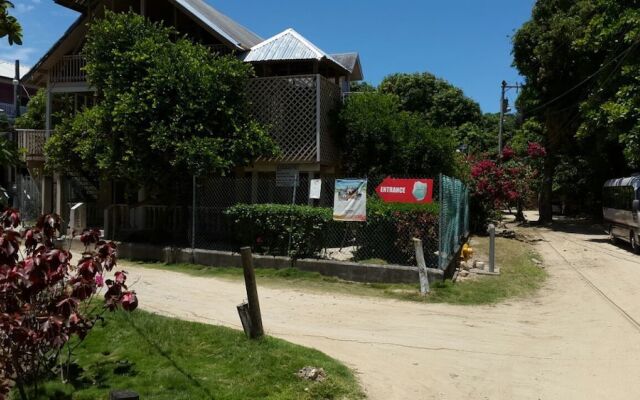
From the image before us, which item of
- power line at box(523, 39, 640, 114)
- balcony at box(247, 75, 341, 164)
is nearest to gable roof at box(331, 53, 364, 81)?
balcony at box(247, 75, 341, 164)

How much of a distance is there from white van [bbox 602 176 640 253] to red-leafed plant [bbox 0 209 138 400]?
16.5 m

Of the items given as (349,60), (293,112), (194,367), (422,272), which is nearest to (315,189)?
(422,272)

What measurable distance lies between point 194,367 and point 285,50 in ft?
41.5

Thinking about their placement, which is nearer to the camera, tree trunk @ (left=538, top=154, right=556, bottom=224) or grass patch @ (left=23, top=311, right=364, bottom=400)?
grass patch @ (left=23, top=311, right=364, bottom=400)

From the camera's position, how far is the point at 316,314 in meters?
8.79

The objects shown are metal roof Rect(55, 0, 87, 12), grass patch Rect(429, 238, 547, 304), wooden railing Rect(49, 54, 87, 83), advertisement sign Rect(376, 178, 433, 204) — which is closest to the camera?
grass patch Rect(429, 238, 547, 304)

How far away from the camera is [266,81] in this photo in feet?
53.7

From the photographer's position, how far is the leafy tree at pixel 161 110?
13867mm

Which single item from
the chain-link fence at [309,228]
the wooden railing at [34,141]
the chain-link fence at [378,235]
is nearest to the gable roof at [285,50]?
the chain-link fence at [309,228]

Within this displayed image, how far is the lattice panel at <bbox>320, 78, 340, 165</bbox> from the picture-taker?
646 inches

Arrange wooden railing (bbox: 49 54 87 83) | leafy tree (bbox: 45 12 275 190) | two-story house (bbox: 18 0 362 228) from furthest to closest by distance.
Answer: wooden railing (bbox: 49 54 87 83) < two-story house (bbox: 18 0 362 228) < leafy tree (bbox: 45 12 275 190)

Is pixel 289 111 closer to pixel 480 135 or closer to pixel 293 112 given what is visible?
pixel 293 112

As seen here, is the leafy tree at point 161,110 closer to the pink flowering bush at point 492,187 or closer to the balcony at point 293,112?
the balcony at point 293,112

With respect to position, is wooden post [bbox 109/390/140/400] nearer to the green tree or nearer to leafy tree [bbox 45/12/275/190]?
leafy tree [bbox 45/12/275/190]
